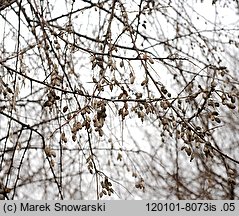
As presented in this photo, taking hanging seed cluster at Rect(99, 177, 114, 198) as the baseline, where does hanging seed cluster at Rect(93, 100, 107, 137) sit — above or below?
above

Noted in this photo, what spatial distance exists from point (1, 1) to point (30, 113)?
148 centimetres

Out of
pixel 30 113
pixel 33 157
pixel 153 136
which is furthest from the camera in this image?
pixel 153 136

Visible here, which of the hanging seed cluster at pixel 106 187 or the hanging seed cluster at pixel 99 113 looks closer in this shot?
the hanging seed cluster at pixel 99 113

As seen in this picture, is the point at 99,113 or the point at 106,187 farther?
the point at 106,187

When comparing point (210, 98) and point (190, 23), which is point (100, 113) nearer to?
point (210, 98)

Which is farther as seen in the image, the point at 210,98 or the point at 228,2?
the point at 228,2

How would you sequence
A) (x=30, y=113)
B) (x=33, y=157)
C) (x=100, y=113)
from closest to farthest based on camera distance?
(x=100, y=113) < (x=30, y=113) < (x=33, y=157)

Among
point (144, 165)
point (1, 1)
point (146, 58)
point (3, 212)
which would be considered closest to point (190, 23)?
point (144, 165)

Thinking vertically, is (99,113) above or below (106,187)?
above

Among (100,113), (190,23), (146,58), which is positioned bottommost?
(100,113)

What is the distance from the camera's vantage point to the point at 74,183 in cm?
440

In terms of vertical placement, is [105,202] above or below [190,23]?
below

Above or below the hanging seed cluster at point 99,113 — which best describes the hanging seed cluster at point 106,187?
below

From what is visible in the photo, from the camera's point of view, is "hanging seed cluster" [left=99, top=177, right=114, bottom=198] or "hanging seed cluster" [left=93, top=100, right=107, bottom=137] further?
"hanging seed cluster" [left=99, top=177, right=114, bottom=198]
